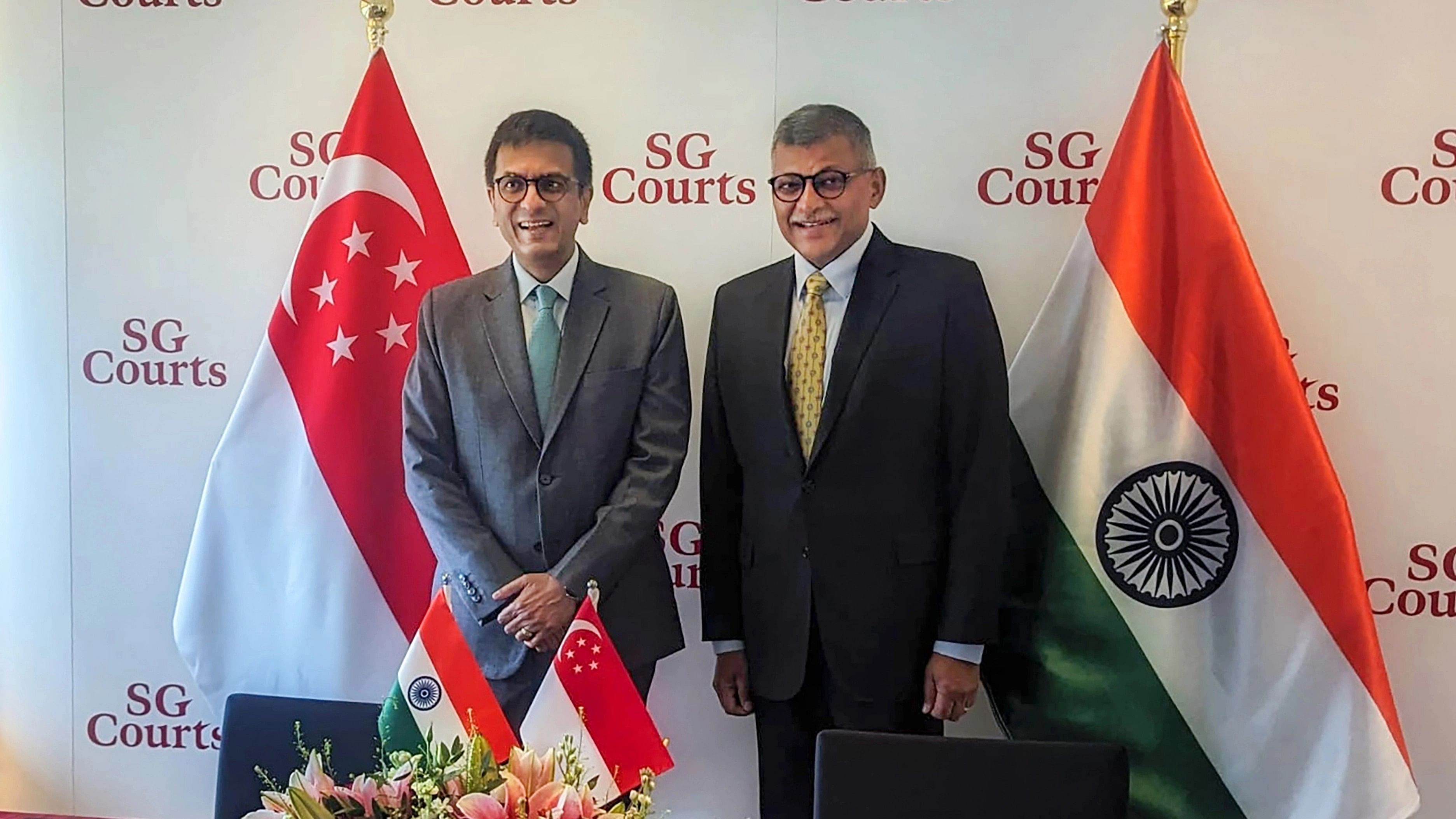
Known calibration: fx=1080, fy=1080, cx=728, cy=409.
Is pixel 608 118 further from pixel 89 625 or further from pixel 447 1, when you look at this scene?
pixel 89 625

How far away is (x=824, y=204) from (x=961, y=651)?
2.72 ft

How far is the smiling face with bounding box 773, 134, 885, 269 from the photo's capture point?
6.32 feet

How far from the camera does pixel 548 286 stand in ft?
6.57

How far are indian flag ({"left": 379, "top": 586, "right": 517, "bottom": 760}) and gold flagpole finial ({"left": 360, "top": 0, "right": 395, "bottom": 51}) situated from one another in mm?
1231

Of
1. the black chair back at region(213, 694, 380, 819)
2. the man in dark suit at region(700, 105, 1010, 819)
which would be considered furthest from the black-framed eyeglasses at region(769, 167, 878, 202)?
the black chair back at region(213, 694, 380, 819)

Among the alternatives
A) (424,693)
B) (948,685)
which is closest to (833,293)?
(948,685)

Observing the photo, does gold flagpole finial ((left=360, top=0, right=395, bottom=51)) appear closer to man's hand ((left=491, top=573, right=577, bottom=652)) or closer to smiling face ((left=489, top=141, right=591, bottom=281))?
smiling face ((left=489, top=141, right=591, bottom=281))

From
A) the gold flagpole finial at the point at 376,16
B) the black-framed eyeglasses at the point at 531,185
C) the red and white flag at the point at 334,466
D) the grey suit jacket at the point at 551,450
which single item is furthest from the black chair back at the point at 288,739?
the gold flagpole finial at the point at 376,16

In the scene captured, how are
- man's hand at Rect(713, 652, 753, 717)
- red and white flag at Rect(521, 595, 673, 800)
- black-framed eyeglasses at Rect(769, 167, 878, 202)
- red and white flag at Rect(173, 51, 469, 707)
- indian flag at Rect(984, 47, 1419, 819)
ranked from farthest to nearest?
red and white flag at Rect(173, 51, 469, 707)
man's hand at Rect(713, 652, 753, 717)
black-framed eyeglasses at Rect(769, 167, 878, 202)
indian flag at Rect(984, 47, 1419, 819)
red and white flag at Rect(521, 595, 673, 800)

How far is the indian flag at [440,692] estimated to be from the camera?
5.07 feet

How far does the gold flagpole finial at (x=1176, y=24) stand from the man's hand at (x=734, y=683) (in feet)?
4.42

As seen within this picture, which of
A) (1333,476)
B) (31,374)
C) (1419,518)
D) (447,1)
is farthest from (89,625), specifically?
(1419,518)

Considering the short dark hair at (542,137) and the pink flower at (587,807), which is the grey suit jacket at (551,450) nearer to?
the short dark hair at (542,137)

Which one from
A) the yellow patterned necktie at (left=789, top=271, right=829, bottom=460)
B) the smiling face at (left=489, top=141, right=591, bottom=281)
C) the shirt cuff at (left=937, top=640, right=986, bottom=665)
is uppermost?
the smiling face at (left=489, top=141, right=591, bottom=281)
